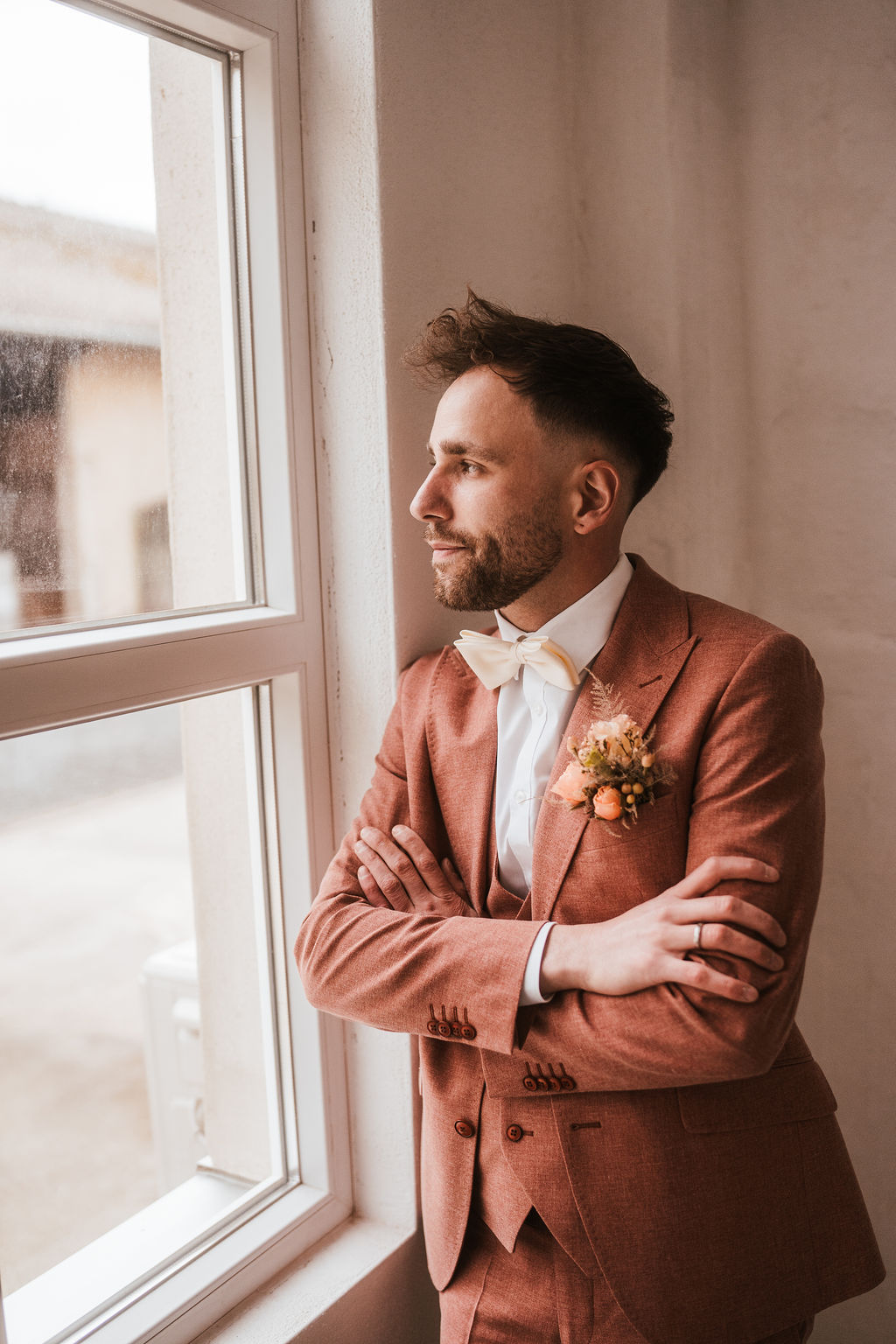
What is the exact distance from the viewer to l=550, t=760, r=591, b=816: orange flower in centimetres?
135

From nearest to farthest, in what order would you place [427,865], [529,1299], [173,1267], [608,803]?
[608,803] < [529,1299] < [427,865] < [173,1267]

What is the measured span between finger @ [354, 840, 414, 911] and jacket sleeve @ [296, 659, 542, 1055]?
35 mm

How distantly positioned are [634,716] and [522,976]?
382 millimetres

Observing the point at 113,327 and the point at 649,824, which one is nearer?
the point at 649,824

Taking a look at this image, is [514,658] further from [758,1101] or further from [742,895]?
[758,1101]

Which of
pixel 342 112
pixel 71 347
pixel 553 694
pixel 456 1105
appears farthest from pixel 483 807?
pixel 342 112

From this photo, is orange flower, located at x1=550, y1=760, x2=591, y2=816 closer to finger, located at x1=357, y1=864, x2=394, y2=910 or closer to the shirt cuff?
the shirt cuff

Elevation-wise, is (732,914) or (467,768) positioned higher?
(467,768)

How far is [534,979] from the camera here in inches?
52.2

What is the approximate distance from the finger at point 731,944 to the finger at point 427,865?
0.42 meters

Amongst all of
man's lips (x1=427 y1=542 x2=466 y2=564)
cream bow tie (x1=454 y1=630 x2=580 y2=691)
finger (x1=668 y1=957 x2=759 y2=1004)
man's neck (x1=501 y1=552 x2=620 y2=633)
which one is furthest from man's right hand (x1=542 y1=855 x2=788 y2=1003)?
man's lips (x1=427 y1=542 x2=466 y2=564)

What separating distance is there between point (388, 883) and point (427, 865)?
63 millimetres

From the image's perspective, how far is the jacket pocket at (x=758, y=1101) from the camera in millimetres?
1366

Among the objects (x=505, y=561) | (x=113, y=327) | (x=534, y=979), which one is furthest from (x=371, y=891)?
(x=113, y=327)
